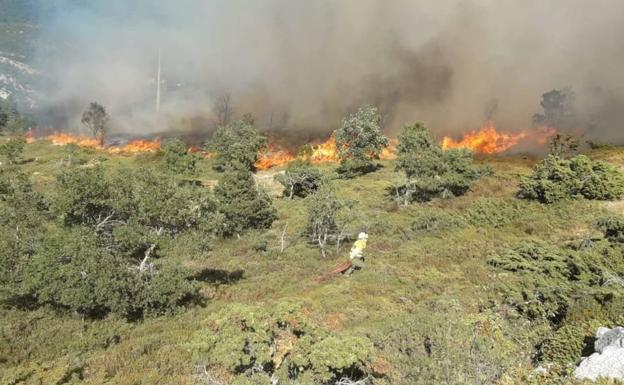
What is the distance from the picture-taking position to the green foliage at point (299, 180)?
173 ft

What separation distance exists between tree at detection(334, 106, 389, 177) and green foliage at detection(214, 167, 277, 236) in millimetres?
25749

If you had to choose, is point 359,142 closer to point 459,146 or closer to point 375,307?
point 459,146

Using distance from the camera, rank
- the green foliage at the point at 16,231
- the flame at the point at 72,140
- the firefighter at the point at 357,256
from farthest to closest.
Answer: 1. the flame at the point at 72,140
2. the firefighter at the point at 357,256
3. the green foliage at the point at 16,231

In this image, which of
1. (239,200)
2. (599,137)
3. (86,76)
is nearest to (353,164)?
(239,200)

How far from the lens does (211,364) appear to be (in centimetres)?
1332

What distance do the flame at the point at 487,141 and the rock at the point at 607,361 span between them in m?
65.1

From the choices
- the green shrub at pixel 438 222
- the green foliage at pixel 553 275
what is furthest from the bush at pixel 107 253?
the green shrub at pixel 438 222

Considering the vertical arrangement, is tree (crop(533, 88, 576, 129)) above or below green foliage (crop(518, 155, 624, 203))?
above

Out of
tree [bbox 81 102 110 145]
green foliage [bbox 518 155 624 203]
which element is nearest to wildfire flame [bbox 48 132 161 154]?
tree [bbox 81 102 110 145]

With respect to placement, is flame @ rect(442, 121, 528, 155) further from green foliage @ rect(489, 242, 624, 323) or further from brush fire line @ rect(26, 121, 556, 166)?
green foliage @ rect(489, 242, 624, 323)

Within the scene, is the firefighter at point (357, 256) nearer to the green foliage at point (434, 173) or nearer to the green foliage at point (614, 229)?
the green foliage at point (614, 229)

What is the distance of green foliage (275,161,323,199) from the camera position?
173 ft

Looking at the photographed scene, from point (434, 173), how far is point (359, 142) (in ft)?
63.7

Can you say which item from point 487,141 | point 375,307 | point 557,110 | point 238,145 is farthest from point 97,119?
point 375,307
